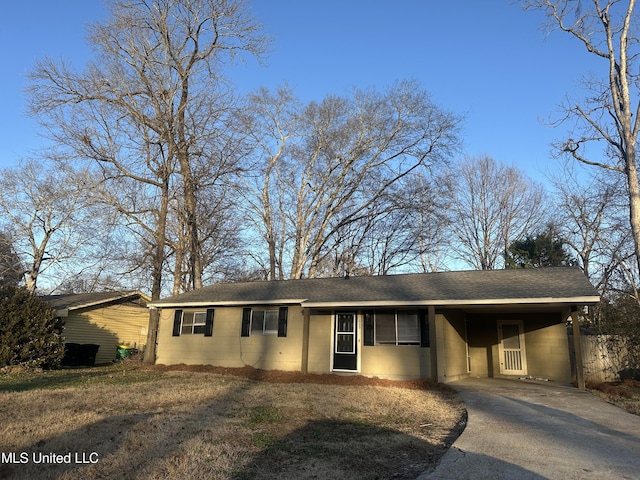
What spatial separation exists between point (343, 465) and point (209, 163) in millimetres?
17267

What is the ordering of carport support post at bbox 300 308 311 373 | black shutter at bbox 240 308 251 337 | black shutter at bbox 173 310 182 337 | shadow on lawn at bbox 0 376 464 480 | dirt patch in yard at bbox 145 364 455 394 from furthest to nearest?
1. black shutter at bbox 173 310 182 337
2. black shutter at bbox 240 308 251 337
3. carport support post at bbox 300 308 311 373
4. dirt patch in yard at bbox 145 364 455 394
5. shadow on lawn at bbox 0 376 464 480

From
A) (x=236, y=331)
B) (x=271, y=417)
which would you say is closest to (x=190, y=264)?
(x=236, y=331)

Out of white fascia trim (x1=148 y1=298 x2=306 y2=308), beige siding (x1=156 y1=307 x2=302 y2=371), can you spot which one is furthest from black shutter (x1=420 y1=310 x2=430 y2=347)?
beige siding (x1=156 y1=307 x2=302 y2=371)

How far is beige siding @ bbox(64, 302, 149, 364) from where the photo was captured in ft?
68.9

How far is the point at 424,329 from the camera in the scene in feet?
41.7

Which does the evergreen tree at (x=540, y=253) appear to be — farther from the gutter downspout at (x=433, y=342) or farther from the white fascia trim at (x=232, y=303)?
the white fascia trim at (x=232, y=303)

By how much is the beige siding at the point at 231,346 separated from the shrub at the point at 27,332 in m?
3.58

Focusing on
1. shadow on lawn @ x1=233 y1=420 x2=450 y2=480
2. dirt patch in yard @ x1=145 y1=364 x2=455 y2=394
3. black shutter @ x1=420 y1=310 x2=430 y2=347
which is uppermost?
black shutter @ x1=420 y1=310 x2=430 y2=347

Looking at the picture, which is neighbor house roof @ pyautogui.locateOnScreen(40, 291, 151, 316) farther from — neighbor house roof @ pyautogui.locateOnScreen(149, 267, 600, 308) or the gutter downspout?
the gutter downspout

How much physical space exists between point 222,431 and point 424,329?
315 inches

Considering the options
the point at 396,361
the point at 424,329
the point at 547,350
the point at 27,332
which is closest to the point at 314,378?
the point at 396,361

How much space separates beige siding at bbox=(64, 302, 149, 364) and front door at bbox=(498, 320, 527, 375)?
18.4m

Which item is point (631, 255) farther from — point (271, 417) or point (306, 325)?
point (271, 417)

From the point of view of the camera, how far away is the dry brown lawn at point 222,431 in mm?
4480
